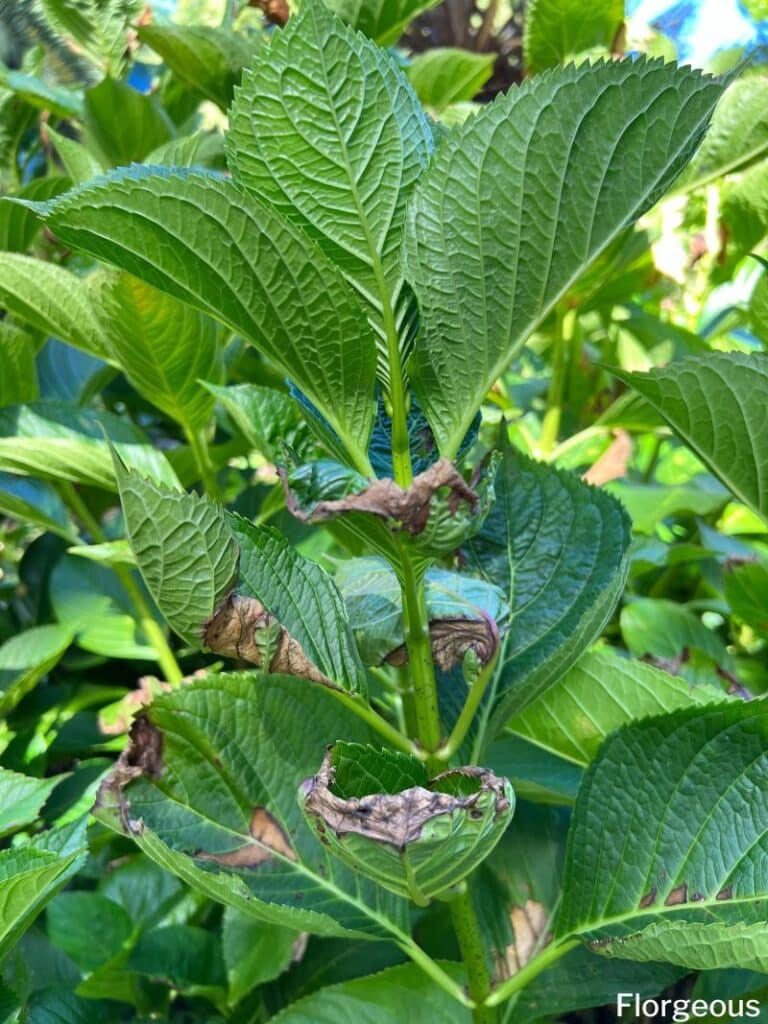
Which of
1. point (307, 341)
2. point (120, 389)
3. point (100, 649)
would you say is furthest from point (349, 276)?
point (120, 389)

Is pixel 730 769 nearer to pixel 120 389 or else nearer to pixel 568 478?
pixel 568 478

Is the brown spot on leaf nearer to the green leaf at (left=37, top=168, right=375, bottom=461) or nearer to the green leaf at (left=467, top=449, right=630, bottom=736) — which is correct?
the green leaf at (left=467, top=449, right=630, bottom=736)

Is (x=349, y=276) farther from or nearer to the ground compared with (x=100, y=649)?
farther from the ground

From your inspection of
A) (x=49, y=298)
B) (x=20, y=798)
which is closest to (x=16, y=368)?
(x=49, y=298)

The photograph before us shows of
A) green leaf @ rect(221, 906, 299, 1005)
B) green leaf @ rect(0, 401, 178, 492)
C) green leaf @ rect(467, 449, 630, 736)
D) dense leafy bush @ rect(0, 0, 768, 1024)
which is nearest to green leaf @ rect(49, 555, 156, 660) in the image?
dense leafy bush @ rect(0, 0, 768, 1024)

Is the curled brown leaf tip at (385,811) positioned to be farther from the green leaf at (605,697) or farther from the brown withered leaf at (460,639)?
the green leaf at (605,697)

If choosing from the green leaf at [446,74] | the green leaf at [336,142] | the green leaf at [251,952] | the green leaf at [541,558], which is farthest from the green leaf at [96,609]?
the green leaf at [446,74]
